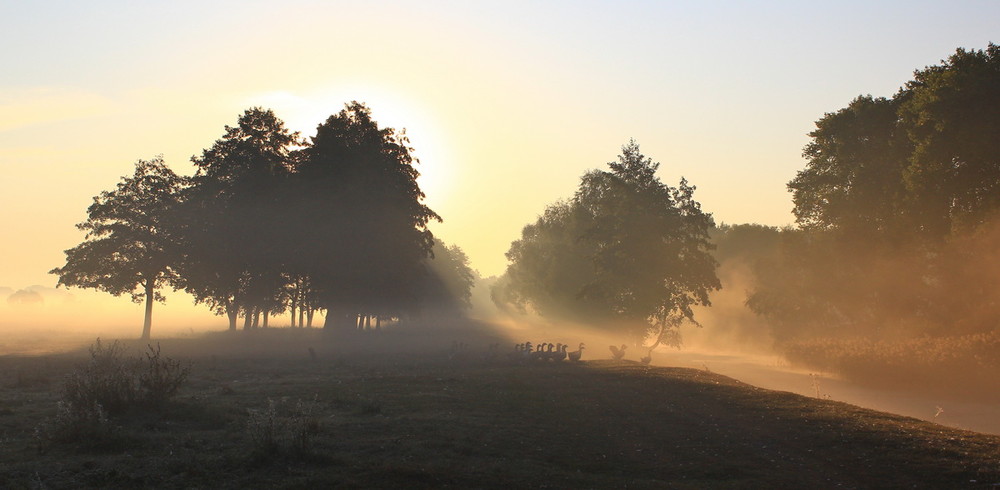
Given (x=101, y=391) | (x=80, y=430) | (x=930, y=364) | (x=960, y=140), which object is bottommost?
(x=80, y=430)

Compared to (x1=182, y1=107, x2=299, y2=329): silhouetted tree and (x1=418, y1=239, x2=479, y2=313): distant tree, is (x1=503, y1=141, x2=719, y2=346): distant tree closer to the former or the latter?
(x1=182, y1=107, x2=299, y2=329): silhouetted tree

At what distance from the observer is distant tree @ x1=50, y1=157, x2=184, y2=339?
63312 millimetres

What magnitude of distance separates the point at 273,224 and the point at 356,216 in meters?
7.15

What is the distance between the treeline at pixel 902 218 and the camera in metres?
41.4

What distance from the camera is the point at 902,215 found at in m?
48.9

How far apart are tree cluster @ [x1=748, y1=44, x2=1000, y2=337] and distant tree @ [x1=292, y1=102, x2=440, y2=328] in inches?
1257

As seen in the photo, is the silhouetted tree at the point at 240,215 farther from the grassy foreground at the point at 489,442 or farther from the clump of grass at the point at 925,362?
the clump of grass at the point at 925,362

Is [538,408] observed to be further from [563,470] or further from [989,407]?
[989,407]

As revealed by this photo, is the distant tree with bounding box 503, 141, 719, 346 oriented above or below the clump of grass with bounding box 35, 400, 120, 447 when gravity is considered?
above

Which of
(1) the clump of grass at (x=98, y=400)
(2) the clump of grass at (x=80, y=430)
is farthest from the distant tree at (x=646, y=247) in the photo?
(2) the clump of grass at (x=80, y=430)

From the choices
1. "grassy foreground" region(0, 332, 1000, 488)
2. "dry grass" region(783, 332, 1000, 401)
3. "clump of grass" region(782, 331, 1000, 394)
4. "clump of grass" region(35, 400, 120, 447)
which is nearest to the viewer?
"grassy foreground" region(0, 332, 1000, 488)

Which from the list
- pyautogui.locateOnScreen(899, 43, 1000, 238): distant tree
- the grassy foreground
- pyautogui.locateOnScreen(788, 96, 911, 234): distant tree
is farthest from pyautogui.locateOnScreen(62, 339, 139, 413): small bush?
pyautogui.locateOnScreen(788, 96, 911, 234): distant tree

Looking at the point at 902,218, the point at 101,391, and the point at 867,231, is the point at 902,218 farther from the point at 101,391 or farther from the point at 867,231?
the point at 101,391

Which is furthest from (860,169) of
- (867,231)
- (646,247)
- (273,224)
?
(273,224)
